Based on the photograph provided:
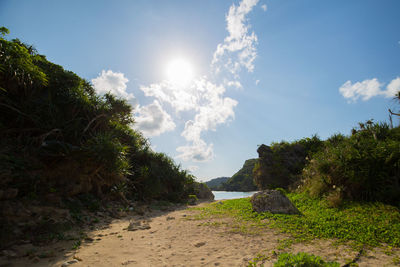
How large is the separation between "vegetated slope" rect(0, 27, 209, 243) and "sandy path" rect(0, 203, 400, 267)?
1.85 metres

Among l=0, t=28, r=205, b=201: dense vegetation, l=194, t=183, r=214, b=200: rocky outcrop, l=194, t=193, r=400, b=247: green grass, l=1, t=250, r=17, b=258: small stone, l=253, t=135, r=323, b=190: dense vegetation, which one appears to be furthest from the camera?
l=194, t=183, r=214, b=200: rocky outcrop

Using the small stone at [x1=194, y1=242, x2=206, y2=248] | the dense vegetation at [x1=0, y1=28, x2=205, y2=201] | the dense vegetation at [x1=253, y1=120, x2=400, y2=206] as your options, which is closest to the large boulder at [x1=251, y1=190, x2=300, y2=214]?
the dense vegetation at [x1=253, y1=120, x2=400, y2=206]

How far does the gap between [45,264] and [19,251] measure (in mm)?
984

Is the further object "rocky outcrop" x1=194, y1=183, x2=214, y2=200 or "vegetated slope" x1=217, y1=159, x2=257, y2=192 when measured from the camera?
"vegetated slope" x1=217, y1=159, x2=257, y2=192

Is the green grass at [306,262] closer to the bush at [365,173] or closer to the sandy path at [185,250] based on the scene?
the sandy path at [185,250]

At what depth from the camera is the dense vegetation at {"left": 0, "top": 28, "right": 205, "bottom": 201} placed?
242 inches

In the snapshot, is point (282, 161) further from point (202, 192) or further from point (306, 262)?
point (306, 262)

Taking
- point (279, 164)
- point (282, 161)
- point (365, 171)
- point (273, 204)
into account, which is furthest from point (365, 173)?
point (282, 161)

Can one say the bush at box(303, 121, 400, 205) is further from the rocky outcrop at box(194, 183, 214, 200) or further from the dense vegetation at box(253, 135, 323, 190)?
the rocky outcrop at box(194, 183, 214, 200)

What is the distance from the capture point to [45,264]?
11.0ft

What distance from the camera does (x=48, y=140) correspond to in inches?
303

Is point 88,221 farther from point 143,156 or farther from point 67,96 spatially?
point 143,156

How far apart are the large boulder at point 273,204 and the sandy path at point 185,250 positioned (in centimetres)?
224

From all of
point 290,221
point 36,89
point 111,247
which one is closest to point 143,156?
point 36,89
